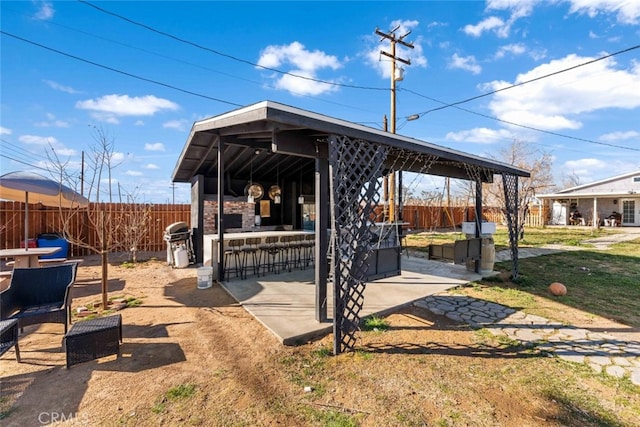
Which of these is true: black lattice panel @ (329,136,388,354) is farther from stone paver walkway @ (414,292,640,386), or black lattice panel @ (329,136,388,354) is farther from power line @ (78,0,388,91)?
power line @ (78,0,388,91)

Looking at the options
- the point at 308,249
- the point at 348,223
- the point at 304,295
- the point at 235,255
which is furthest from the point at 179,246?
the point at 348,223

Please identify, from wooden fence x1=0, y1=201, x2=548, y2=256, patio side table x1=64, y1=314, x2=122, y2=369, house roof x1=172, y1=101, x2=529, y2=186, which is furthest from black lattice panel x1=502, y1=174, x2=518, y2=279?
patio side table x1=64, y1=314, x2=122, y2=369

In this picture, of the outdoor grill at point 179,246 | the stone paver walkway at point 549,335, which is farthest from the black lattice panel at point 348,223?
the outdoor grill at point 179,246

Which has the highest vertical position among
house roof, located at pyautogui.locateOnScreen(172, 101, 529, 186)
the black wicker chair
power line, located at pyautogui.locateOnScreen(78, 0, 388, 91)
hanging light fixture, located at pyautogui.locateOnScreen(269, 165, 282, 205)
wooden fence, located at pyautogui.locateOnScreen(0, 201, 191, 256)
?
power line, located at pyautogui.locateOnScreen(78, 0, 388, 91)

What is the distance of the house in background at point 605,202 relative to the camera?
1909 centimetres

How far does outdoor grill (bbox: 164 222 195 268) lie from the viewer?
7391mm

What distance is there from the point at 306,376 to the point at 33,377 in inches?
101

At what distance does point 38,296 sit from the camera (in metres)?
3.46

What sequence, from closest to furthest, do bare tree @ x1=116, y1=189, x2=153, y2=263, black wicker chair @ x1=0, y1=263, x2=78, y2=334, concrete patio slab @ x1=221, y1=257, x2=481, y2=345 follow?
black wicker chair @ x1=0, y1=263, x2=78, y2=334
concrete patio slab @ x1=221, y1=257, x2=481, y2=345
bare tree @ x1=116, y1=189, x2=153, y2=263

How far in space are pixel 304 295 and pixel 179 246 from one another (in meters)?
4.50

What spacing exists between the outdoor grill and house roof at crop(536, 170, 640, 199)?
945 inches

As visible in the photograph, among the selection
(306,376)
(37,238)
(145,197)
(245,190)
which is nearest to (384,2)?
(245,190)

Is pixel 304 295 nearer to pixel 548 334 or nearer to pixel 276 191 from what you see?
pixel 548 334

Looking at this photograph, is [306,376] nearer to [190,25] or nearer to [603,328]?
[603,328]
